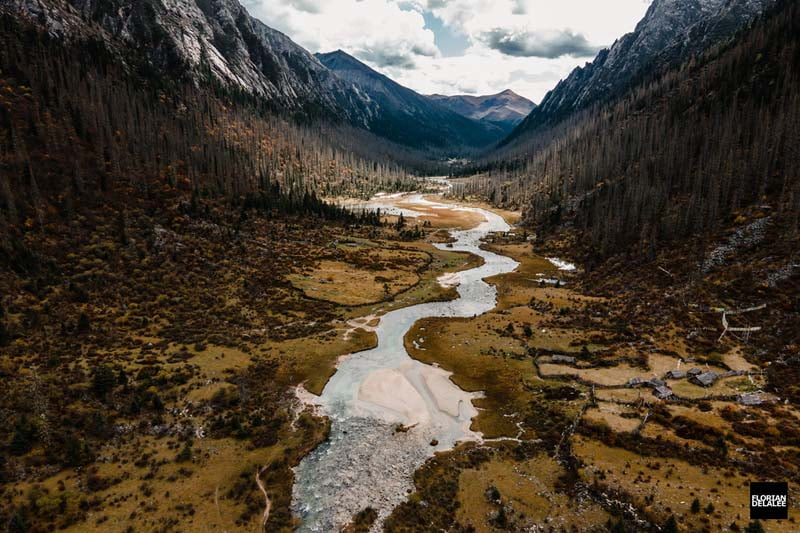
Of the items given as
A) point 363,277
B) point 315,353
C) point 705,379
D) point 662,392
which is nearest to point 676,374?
point 705,379

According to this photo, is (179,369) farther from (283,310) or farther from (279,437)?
(283,310)

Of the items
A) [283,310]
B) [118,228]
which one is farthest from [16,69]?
[283,310]

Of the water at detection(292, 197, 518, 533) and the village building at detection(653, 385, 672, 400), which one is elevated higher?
the village building at detection(653, 385, 672, 400)

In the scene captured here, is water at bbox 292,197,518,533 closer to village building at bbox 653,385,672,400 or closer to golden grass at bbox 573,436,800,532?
golden grass at bbox 573,436,800,532

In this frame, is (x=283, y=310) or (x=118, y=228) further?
(x=118, y=228)

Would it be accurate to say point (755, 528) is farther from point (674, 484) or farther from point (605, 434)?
point (605, 434)

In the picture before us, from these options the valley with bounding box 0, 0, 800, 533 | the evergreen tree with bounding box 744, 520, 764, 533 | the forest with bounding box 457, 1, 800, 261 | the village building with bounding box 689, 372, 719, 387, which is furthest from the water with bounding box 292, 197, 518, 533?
the forest with bounding box 457, 1, 800, 261
